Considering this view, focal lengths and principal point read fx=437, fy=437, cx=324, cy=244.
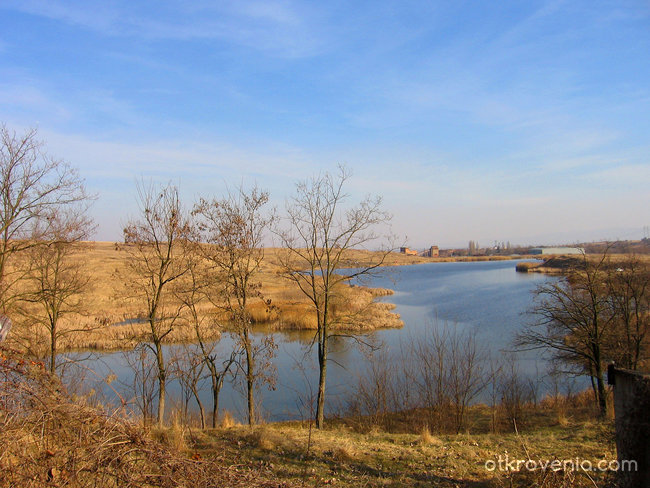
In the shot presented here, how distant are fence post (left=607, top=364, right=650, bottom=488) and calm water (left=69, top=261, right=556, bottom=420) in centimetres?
796

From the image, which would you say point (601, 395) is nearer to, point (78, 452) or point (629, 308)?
point (629, 308)

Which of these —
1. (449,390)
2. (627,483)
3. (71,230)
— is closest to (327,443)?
(627,483)

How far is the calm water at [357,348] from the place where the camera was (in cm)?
1491

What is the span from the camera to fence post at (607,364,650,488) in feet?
10.8

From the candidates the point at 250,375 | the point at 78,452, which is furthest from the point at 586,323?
the point at 78,452

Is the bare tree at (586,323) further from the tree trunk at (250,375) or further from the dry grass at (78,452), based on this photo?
the dry grass at (78,452)

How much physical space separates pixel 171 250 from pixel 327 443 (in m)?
6.45

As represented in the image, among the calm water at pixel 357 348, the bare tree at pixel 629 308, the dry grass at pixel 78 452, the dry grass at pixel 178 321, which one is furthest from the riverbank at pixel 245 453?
the bare tree at pixel 629 308

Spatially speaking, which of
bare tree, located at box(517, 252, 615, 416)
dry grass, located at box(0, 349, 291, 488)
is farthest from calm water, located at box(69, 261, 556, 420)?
dry grass, located at box(0, 349, 291, 488)

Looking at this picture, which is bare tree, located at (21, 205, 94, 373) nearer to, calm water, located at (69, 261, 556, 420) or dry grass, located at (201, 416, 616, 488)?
calm water, located at (69, 261, 556, 420)

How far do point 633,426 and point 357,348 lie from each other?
10444 millimetres

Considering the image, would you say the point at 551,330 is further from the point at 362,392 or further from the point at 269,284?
the point at 269,284

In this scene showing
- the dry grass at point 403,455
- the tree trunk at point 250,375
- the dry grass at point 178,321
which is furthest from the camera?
the dry grass at point 178,321

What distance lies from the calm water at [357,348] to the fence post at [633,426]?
26.1ft
